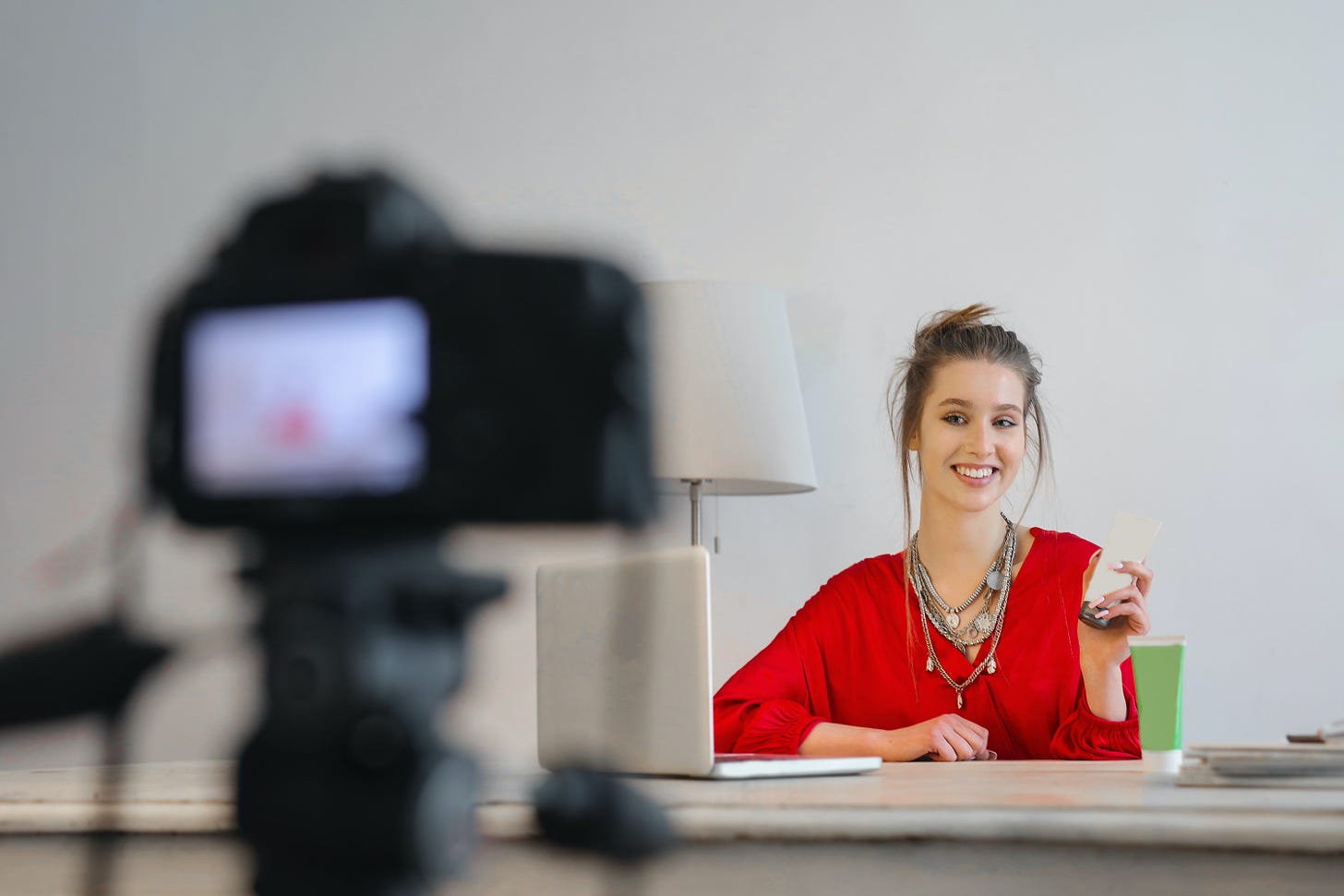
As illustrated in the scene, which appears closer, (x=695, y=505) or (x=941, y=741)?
(x=941, y=741)

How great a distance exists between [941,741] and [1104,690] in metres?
0.20

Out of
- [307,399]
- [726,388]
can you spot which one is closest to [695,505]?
[726,388]

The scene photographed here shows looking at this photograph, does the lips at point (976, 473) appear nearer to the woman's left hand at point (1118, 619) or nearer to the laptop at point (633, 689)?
the woman's left hand at point (1118, 619)

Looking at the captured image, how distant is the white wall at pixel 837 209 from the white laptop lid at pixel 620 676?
42.2 inches

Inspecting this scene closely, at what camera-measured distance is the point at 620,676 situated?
31.6 inches

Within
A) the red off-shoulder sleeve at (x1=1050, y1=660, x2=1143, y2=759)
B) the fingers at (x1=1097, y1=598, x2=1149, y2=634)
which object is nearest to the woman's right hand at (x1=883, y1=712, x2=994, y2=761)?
the red off-shoulder sleeve at (x1=1050, y1=660, x2=1143, y2=759)

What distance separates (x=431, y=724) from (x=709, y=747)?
0.52 m

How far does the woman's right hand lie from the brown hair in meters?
0.32

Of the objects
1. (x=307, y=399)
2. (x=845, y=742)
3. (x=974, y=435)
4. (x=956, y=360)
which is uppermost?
(x=956, y=360)

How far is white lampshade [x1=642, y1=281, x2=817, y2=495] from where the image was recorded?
1.77 m

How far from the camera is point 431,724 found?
0.37m

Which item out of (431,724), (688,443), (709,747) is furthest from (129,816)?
(688,443)

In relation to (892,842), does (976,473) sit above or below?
above

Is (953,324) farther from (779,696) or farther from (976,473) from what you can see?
(779,696)
